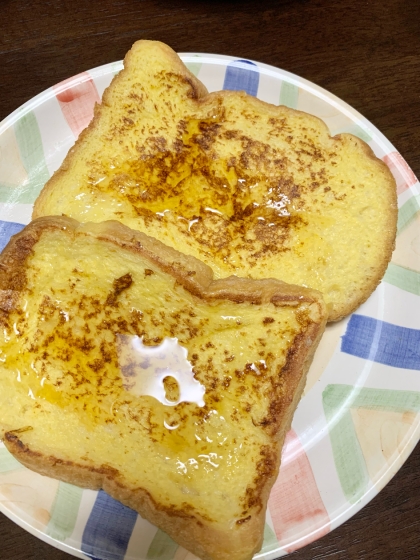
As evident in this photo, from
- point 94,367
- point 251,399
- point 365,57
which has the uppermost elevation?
point 365,57

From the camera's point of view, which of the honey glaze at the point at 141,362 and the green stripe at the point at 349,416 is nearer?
the honey glaze at the point at 141,362

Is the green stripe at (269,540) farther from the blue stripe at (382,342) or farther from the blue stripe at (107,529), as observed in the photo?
the blue stripe at (382,342)

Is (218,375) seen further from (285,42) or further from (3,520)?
(285,42)

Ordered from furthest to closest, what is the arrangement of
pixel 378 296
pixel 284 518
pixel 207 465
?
pixel 378 296, pixel 284 518, pixel 207 465

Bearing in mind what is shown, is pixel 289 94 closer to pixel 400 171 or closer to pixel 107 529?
pixel 400 171

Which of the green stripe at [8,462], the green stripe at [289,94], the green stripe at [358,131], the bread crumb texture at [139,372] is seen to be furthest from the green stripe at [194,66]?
the green stripe at [8,462]

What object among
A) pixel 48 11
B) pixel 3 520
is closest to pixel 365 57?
pixel 48 11
